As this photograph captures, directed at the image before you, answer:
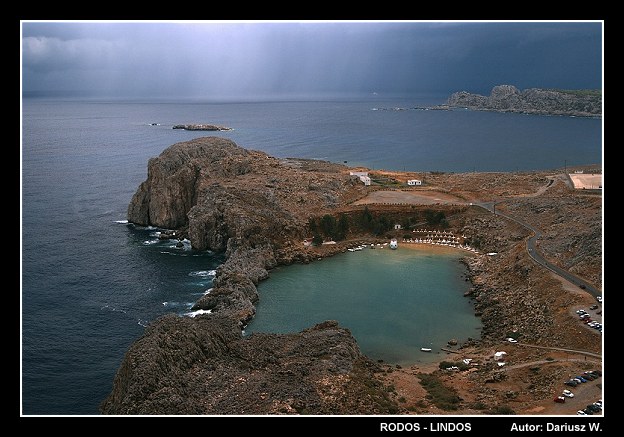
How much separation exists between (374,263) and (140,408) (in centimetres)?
4290

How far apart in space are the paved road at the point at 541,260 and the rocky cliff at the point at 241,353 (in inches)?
930

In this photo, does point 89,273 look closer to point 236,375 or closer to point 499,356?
point 236,375

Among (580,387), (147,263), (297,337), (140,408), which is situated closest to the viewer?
(140,408)

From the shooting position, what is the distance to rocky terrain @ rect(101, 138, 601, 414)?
3728 centimetres

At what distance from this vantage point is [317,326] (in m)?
50.8

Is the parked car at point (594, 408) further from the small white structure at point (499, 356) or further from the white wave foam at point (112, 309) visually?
the white wave foam at point (112, 309)

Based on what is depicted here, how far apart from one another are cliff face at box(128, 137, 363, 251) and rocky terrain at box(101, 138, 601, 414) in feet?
0.71

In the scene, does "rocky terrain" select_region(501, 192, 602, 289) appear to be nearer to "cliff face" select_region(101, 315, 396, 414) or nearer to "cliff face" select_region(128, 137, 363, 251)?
"cliff face" select_region(101, 315, 396, 414)

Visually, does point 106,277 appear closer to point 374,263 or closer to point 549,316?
point 374,263

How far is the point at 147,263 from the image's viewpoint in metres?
71.5

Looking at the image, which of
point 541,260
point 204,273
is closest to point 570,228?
point 541,260

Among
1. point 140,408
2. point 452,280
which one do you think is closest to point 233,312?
point 140,408

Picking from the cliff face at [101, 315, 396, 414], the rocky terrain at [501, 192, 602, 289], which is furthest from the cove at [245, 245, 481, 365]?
the rocky terrain at [501, 192, 602, 289]

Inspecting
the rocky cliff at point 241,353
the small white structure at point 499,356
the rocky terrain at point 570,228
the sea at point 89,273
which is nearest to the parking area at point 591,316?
the rocky terrain at point 570,228
